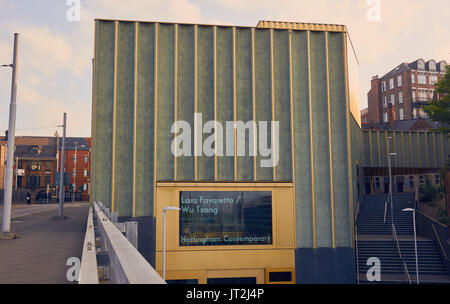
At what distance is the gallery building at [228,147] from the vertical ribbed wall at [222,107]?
67 millimetres

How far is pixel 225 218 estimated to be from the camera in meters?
25.7

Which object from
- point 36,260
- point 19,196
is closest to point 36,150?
point 19,196

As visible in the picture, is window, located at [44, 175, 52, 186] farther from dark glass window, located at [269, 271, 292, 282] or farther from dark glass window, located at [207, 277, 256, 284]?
dark glass window, located at [269, 271, 292, 282]

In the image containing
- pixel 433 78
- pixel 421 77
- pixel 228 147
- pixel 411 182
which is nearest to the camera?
pixel 228 147

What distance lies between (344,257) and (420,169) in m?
26.2

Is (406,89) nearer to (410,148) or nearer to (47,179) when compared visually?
(410,148)

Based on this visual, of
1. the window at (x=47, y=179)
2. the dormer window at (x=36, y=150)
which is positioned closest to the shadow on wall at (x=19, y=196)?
the window at (x=47, y=179)

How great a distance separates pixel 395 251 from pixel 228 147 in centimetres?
1361
